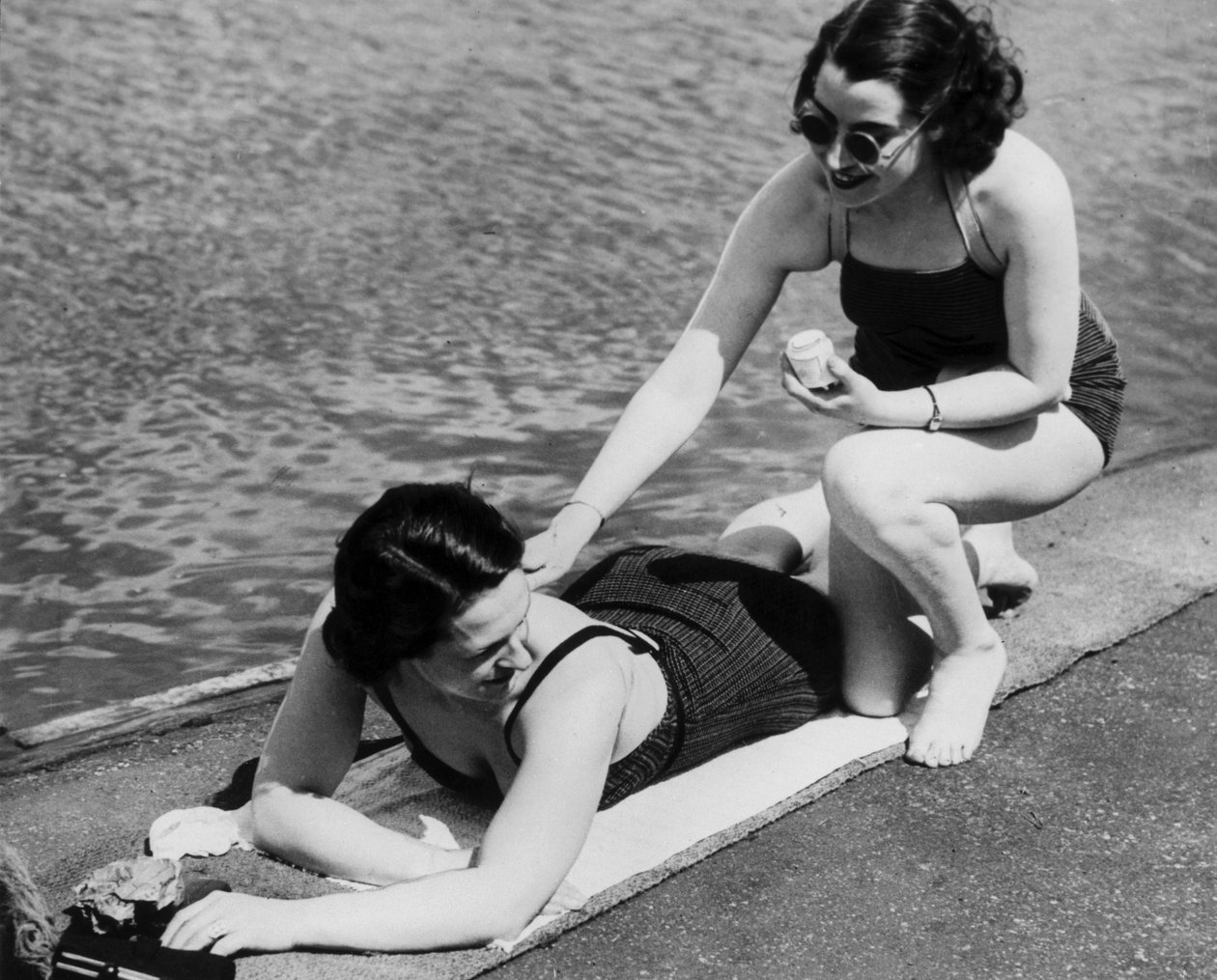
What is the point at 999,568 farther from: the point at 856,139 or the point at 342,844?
the point at 342,844

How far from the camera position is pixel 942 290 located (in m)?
3.21

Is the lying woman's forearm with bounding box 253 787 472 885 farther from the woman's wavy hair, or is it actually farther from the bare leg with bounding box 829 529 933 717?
the bare leg with bounding box 829 529 933 717

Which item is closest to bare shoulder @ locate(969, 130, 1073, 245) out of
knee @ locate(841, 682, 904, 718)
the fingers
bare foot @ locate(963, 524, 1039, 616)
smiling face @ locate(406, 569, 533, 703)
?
bare foot @ locate(963, 524, 1039, 616)

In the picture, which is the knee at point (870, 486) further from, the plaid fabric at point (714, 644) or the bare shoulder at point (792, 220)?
the bare shoulder at point (792, 220)

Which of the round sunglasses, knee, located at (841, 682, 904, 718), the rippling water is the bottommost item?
the rippling water

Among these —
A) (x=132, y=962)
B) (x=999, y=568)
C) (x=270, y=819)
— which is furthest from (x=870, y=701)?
(x=132, y=962)

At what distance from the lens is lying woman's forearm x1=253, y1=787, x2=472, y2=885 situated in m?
2.67

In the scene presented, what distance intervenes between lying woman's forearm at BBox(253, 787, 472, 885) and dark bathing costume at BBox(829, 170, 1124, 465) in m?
1.42

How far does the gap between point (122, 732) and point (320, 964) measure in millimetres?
1155

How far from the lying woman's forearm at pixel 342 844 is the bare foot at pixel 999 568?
5.04ft

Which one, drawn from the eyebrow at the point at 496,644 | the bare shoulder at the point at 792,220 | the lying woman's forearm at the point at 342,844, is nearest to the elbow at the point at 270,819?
the lying woman's forearm at the point at 342,844

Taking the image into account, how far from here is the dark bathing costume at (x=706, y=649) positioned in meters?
2.99

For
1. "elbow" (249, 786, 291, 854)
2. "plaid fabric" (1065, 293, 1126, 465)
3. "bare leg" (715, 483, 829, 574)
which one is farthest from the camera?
"bare leg" (715, 483, 829, 574)

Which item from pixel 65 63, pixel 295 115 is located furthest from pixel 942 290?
pixel 65 63
